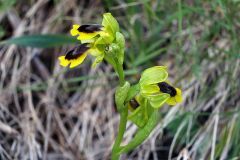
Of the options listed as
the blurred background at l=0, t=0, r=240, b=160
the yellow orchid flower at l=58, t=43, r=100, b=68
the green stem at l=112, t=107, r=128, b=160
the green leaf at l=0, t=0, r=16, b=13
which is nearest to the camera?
the yellow orchid flower at l=58, t=43, r=100, b=68

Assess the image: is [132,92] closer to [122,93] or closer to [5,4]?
[122,93]

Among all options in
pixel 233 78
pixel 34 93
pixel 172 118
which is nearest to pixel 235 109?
pixel 233 78

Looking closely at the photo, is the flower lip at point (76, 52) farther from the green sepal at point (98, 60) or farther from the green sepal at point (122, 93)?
the green sepal at point (122, 93)

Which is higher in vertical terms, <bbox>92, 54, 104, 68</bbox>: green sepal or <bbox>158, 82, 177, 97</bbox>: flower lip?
<bbox>92, 54, 104, 68</bbox>: green sepal

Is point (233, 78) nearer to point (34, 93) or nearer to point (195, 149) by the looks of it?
point (195, 149)

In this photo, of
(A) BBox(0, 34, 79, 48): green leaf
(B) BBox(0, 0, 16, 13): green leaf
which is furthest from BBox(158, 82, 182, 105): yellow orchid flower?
(B) BBox(0, 0, 16, 13): green leaf

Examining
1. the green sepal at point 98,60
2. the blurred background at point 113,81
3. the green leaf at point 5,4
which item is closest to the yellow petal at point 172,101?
the green sepal at point 98,60

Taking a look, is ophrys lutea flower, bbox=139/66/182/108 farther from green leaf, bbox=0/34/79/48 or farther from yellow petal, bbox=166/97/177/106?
green leaf, bbox=0/34/79/48
